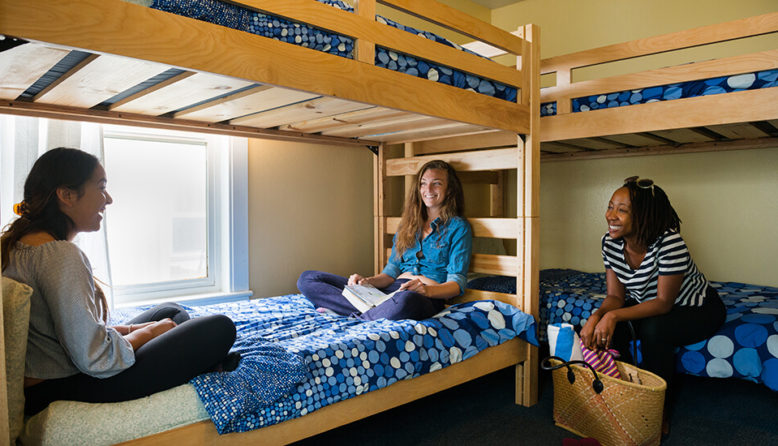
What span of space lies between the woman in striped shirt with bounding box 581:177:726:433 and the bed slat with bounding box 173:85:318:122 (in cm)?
139

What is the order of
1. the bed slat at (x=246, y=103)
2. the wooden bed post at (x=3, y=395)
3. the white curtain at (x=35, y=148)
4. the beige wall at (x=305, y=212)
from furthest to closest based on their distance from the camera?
the beige wall at (x=305, y=212) → the white curtain at (x=35, y=148) → the bed slat at (x=246, y=103) → the wooden bed post at (x=3, y=395)

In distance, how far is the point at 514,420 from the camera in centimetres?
218

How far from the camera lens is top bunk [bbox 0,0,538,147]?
111 cm

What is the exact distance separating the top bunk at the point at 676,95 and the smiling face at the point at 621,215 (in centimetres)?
31

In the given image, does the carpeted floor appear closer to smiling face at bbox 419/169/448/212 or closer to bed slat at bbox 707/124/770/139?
smiling face at bbox 419/169/448/212

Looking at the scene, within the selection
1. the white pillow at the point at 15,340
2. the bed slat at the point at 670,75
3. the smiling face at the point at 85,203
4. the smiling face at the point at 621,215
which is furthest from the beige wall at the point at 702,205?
the white pillow at the point at 15,340

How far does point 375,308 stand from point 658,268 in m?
1.15

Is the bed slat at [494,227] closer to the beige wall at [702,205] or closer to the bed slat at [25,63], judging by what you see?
the beige wall at [702,205]

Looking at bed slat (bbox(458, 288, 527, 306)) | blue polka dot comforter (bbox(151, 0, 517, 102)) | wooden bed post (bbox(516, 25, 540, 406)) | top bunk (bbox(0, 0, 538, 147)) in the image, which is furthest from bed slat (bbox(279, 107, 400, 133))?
bed slat (bbox(458, 288, 527, 306))

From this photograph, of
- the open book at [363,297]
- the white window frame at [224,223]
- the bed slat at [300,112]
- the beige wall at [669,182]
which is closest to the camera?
the bed slat at [300,112]

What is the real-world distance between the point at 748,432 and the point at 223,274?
2.46 metres

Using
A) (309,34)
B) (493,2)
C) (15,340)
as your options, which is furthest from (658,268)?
(493,2)

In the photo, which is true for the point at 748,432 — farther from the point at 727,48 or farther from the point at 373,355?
the point at 727,48

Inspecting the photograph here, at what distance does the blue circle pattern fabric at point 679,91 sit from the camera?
200 cm
